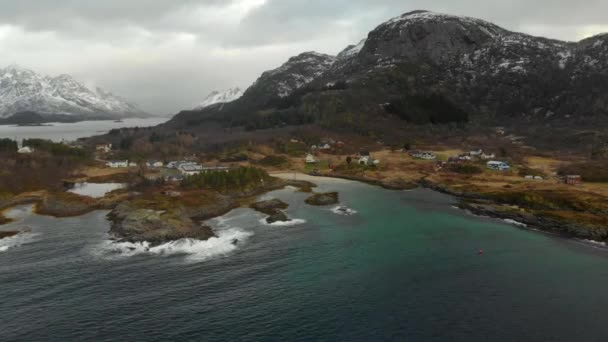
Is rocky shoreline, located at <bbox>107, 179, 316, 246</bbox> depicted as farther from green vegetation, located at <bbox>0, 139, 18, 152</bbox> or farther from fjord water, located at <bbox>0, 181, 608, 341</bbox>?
green vegetation, located at <bbox>0, 139, 18, 152</bbox>

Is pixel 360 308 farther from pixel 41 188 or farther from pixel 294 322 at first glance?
pixel 41 188

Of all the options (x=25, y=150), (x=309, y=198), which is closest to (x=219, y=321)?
(x=309, y=198)

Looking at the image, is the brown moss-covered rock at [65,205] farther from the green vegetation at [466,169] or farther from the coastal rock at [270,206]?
the green vegetation at [466,169]

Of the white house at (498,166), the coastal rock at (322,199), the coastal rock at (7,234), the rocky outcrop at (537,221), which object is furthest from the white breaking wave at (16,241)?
the white house at (498,166)

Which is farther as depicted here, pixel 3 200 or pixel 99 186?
pixel 99 186

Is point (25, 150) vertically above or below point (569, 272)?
above

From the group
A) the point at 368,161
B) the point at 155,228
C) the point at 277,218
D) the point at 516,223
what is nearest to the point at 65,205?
the point at 155,228
